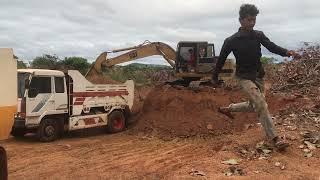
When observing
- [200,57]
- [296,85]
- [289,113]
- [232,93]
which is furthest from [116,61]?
[289,113]

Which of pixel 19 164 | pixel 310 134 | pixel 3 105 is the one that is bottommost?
pixel 19 164

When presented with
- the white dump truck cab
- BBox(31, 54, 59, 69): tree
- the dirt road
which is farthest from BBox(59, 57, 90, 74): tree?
the dirt road

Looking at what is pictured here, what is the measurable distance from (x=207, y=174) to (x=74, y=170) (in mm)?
2625

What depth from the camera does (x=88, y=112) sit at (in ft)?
54.0

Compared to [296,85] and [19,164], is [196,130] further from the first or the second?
[19,164]

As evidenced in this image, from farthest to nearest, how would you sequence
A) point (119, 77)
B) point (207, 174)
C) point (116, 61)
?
Answer: point (119, 77) → point (116, 61) → point (207, 174)

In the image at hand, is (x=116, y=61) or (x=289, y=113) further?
(x=116, y=61)

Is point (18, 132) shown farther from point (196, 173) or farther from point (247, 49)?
point (247, 49)

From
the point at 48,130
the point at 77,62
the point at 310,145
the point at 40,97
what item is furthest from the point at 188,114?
the point at 77,62

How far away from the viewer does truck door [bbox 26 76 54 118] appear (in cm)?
1483

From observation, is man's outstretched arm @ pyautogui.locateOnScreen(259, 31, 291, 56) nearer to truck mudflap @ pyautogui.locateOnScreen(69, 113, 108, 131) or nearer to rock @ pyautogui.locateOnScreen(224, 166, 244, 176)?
rock @ pyautogui.locateOnScreen(224, 166, 244, 176)

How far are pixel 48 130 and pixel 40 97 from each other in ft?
3.17

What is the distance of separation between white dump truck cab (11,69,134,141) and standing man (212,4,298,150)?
6.81 meters

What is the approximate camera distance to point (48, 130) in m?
15.4
